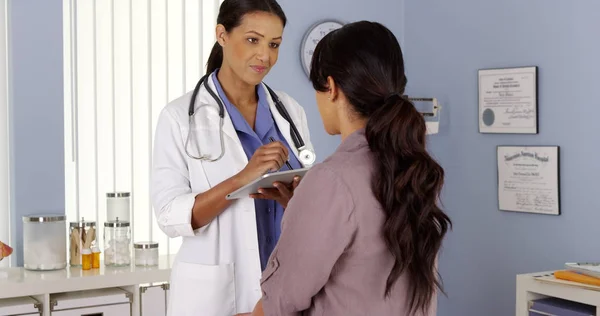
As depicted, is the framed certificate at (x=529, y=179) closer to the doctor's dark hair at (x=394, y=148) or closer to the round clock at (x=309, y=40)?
the round clock at (x=309, y=40)

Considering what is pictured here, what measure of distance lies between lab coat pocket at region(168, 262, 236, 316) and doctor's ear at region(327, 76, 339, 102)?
23.1 inches

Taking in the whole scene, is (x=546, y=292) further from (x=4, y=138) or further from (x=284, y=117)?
(x=4, y=138)

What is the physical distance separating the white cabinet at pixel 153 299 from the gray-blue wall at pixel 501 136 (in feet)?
5.32

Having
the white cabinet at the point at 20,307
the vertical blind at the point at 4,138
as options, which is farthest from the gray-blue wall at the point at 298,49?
the white cabinet at the point at 20,307

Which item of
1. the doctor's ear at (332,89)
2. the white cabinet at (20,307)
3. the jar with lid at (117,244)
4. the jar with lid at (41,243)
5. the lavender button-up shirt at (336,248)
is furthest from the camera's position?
the jar with lid at (117,244)

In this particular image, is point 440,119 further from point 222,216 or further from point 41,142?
point 222,216

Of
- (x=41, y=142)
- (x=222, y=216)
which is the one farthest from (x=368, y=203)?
(x=41, y=142)

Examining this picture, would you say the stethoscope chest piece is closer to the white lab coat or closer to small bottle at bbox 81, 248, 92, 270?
the white lab coat

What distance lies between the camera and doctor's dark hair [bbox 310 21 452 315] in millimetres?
1151

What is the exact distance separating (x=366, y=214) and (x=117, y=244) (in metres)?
1.77

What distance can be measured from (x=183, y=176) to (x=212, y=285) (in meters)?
0.26

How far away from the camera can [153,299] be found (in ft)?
8.76

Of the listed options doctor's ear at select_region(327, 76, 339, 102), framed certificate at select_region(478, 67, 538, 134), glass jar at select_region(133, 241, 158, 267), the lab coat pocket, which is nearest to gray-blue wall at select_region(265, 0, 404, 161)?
framed certificate at select_region(478, 67, 538, 134)

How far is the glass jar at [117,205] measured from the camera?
2840 millimetres
